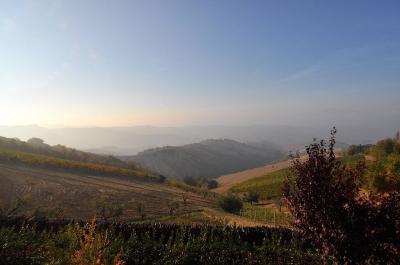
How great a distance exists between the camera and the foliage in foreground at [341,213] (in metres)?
8.72

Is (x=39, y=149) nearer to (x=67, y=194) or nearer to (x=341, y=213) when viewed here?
(x=67, y=194)

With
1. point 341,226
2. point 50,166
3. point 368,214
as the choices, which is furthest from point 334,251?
point 50,166

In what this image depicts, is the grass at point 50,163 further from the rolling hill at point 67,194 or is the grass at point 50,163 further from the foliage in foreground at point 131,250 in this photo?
the foliage in foreground at point 131,250

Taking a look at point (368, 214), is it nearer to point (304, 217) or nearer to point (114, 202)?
point (304, 217)

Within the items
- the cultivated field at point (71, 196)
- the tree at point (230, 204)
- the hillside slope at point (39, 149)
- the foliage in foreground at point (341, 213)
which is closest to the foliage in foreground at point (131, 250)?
the foliage in foreground at point (341, 213)

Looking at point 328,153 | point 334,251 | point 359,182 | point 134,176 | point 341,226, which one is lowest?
point 134,176

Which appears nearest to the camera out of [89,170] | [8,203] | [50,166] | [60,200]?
[8,203]

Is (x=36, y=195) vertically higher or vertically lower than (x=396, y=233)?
lower

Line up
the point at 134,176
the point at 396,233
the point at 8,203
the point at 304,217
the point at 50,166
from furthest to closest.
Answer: the point at 134,176
the point at 50,166
the point at 8,203
the point at 304,217
the point at 396,233

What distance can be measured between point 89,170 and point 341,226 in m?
47.7

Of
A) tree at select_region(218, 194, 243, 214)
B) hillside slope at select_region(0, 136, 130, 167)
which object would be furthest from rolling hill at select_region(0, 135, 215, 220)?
hillside slope at select_region(0, 136, 130, 167)

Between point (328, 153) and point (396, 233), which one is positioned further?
point (328, 153)

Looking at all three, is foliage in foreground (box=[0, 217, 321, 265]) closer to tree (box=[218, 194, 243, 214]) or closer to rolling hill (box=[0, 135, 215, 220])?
rolling hill (box=[0, 135, 215, 220])

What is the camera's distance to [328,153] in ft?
31.8
